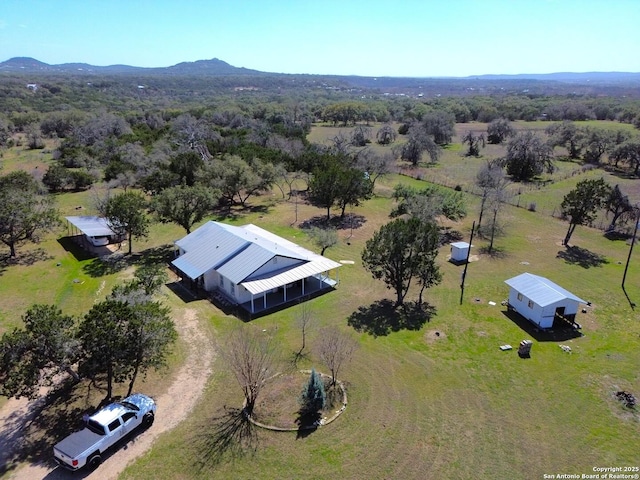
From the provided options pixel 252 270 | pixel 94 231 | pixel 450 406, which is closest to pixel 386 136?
pixel 94 231

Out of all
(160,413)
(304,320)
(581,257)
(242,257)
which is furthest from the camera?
(581,257)

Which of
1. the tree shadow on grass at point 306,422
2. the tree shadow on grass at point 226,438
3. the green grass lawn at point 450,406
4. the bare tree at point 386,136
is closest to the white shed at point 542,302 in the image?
the green grass lawn at point 450,406

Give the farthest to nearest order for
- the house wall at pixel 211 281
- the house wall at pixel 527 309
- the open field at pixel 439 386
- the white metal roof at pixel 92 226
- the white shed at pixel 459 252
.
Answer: the white metal roof at pixel 92 226, the white shed at pixel 459 252, the house wall at pixel 211 281, the house wall at pixel 527 309, the open field at pixel 439 386

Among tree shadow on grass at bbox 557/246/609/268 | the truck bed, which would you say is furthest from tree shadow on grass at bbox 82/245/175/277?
tree shadow on grass at bbox 557/246/609/268

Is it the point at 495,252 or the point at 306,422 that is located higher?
the point at 306,422

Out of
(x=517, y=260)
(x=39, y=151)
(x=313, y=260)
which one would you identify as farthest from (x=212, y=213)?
(x=39, y=151)

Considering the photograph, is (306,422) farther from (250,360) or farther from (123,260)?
(123,260)

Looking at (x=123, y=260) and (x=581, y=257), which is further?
(x=581, y=257)

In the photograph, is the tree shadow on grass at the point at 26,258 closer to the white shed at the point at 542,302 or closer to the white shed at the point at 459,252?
the white shed at the point at 459,252
